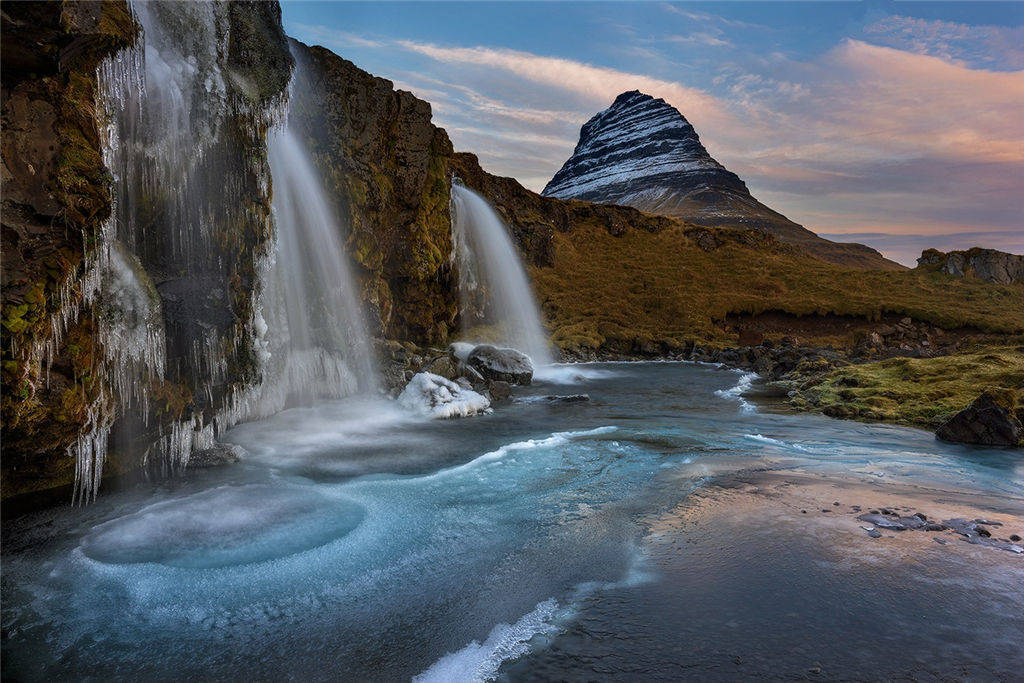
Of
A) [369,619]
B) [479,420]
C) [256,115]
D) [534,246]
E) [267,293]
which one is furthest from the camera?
[534,246]

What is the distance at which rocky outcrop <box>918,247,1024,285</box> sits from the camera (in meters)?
64.5

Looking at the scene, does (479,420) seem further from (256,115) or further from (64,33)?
(64,33)

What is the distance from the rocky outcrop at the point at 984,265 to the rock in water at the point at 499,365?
66.4 metres

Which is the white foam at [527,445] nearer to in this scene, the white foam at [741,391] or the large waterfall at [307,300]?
the white foam at [741,391]

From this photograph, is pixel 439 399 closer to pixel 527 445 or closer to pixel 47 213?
pixel 527 445

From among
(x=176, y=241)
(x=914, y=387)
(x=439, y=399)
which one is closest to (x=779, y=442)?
(x=914, y=387)

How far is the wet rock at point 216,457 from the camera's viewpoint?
12376mm

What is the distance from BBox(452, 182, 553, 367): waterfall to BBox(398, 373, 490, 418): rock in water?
15823mm

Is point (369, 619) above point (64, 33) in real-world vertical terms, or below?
below

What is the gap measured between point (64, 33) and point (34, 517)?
7697 mm

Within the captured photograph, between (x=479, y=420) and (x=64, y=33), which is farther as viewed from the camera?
(x=479, y=420)

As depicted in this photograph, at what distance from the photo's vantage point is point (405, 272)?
28344 mm

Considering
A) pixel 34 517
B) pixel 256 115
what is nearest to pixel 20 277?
pixel 34 517

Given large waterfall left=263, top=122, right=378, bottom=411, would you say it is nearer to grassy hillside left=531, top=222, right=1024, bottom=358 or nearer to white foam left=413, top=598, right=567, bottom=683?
white foam left=413, top=598, right=567, bottom=683
